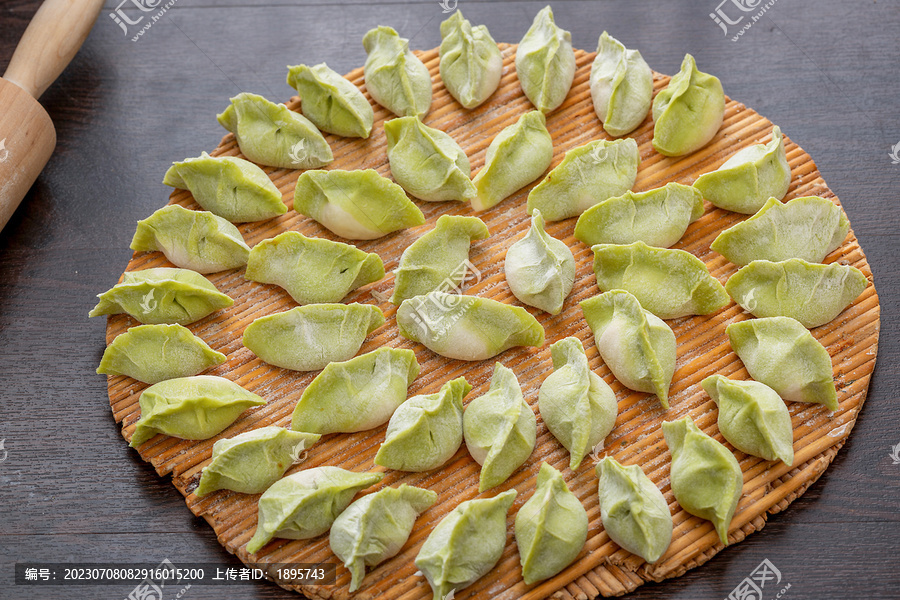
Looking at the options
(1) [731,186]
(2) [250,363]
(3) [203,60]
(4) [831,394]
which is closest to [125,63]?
(3) [203,60]

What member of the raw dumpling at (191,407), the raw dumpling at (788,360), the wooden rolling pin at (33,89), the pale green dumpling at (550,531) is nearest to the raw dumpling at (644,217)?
the raw dumpling at (788,360)

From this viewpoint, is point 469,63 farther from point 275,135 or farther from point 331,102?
point 275,135

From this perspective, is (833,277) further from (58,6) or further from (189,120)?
(58,6)

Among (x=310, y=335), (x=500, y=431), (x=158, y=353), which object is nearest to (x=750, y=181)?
(x=500, y=431)

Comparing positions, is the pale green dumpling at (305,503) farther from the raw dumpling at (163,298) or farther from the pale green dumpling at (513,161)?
the pale green dumpling at (513,161)

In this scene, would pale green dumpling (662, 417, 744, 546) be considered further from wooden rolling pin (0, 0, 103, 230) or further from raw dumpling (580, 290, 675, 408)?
wooden rolling pin (0, 0, 103, 230)

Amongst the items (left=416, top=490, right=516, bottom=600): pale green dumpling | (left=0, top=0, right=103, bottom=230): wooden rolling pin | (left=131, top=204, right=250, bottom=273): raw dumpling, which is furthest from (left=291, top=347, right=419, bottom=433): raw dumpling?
(left=0, top=0, right=103, bottom=230): wooden rolling pin
